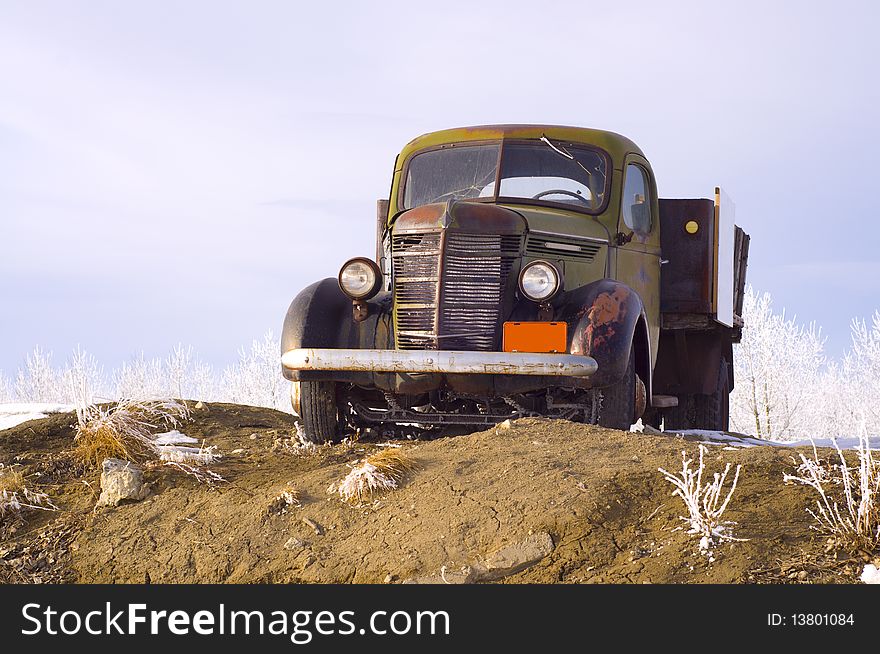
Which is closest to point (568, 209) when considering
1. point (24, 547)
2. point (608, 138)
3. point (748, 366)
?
point (608, 138)

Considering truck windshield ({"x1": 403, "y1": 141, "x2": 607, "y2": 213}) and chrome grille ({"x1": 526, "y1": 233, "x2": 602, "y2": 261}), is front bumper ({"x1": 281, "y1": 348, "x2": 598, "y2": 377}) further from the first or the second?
truck windshield ({"x1": 403, "y1": 141, "x2": 607, "y2": 213})

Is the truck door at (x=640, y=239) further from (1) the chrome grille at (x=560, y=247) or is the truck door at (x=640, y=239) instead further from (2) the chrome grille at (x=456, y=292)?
(2) the chrome grille at (x=456, y=292)

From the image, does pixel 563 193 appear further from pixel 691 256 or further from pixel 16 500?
pixel 16 500

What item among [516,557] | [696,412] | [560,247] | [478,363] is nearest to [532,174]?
[560,247]

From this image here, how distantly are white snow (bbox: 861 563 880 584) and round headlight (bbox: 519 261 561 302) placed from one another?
329cm

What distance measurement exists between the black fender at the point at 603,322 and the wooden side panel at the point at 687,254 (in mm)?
2689

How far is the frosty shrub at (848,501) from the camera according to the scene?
4.68 meters

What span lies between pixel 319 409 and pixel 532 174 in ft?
8.99

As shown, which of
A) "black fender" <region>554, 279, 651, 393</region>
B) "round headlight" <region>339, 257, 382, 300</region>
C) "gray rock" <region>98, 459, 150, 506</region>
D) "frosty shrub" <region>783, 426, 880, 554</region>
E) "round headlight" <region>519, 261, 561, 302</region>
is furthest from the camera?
"round headlight" <region>339, 257, 382, 300</region>

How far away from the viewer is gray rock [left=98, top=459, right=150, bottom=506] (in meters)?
6.27

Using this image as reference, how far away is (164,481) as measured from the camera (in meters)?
6.48

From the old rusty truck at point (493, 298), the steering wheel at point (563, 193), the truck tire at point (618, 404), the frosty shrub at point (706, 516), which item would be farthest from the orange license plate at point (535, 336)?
the frosty shrub at point (706, 516)

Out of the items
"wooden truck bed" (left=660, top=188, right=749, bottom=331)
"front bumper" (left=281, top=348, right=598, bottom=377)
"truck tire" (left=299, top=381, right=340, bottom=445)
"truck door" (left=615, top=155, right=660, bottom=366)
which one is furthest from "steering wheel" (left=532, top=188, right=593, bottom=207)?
"truck tire" (left=299, top=381, right=340, bottom=445)

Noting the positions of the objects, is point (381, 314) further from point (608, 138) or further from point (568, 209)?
point (608, 138)
